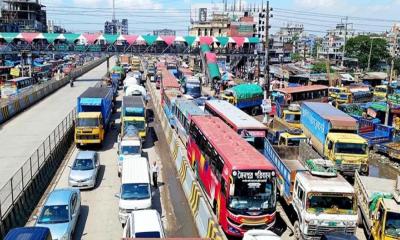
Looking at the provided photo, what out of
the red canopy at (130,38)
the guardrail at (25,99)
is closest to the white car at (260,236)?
the guardrail at (25,99)

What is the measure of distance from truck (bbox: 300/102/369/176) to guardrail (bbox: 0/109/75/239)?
50.1 feet

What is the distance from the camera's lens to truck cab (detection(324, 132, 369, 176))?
22922mm

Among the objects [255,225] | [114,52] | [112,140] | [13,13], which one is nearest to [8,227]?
[255,225]

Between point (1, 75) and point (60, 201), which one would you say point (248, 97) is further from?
point (1, 75)

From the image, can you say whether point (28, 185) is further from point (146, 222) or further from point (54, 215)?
point (146, 222)

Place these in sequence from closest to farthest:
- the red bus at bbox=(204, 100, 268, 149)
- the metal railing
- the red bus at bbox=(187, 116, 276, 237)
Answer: the red bus at bbox=(187, 116, 276, 237)
the metal railing
the red bus at bbox=(204, 100, 268, 149)

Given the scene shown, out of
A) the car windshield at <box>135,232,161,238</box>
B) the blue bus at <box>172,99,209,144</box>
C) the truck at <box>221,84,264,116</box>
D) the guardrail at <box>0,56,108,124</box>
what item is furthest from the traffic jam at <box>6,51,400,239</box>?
the truck at <box>221,84,264,116</box>

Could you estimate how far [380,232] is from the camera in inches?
571

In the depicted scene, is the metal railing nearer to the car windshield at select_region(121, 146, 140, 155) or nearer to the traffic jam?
the traffic jam

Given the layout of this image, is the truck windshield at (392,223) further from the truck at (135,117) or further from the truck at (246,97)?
the truck at (246,97)

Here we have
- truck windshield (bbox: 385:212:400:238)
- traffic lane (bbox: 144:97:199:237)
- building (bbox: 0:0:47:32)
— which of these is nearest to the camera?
truck windshield (bbox: 385:212:400:238)

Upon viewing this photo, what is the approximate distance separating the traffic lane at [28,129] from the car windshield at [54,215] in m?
7.24

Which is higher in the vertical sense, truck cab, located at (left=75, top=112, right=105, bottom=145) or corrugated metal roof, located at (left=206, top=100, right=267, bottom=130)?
corrugated metal roof, located at (left=206, top=100, right=267, bottom=130)

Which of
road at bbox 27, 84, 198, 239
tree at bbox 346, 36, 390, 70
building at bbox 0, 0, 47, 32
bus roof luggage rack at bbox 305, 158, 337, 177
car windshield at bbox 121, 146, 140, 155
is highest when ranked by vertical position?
building at bbox 0, 0, 47, 32
